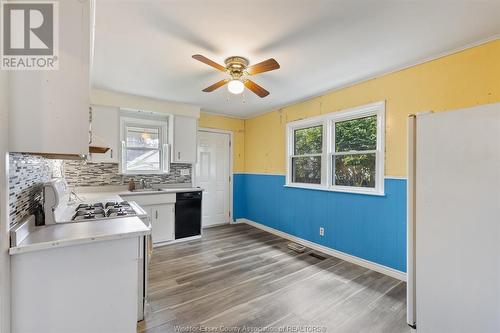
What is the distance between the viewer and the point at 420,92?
2.49 meters

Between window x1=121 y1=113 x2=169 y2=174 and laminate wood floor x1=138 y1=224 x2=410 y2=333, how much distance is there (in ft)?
5.09

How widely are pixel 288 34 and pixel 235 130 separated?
3367mm

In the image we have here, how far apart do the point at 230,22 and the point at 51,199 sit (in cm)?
186

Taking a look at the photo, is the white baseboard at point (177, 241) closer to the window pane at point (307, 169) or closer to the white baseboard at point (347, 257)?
the white baseboard at point (347, 257)

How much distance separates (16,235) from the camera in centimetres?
117

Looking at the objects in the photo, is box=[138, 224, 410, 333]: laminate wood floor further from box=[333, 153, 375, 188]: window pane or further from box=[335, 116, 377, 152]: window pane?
box=[335, 116, 377, 152]: window pane

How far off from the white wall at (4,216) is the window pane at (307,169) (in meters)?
3.44

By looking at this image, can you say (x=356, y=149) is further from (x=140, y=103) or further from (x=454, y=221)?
(x=140, y=103)

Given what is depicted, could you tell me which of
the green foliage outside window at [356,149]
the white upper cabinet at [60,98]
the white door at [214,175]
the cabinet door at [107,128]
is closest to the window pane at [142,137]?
the cabinet door at [107,128]

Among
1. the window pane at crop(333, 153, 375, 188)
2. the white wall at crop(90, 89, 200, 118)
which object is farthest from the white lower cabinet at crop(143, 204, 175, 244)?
the window pane at crop(333, 153, 375, 188)

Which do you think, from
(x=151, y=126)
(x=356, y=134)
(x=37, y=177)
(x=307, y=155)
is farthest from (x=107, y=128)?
(x=356, y=134)

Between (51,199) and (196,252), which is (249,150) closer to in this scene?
(196,252)

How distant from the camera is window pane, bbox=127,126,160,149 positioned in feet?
13.1

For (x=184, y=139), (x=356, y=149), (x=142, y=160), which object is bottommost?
(x=142, y=160)
